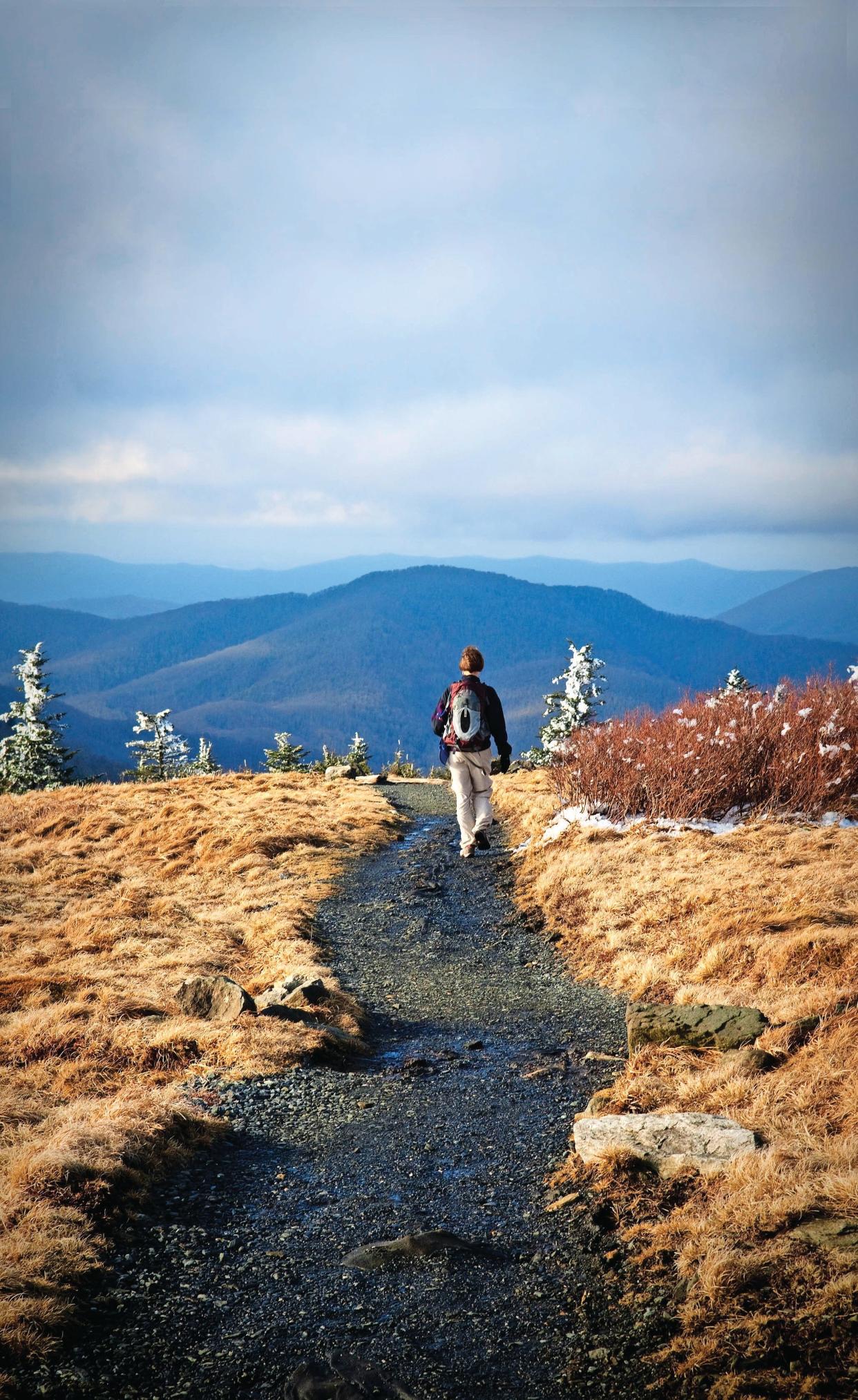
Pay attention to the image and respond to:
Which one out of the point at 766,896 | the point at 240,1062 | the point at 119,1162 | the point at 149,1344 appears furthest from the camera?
the point at 766,896

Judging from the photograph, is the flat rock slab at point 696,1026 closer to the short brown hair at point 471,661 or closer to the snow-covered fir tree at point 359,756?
the short brown hair at point 471,661

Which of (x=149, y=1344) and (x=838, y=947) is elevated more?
(x=838, y=947)

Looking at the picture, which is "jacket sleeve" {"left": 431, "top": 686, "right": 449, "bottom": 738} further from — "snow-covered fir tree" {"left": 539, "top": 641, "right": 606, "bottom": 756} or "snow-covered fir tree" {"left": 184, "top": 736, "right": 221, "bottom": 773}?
"snow-covered fir tree" {"left": 184, "top": 736, "right": 221, "bottom": 773}

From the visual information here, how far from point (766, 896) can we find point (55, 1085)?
6.99 meters

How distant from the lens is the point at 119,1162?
5340 mm

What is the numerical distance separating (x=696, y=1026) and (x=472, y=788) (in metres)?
7.89

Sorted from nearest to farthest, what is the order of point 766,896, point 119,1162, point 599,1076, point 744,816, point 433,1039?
point 119,1162, point 599,1076, point 433,1039, point 766,896, point 744,816

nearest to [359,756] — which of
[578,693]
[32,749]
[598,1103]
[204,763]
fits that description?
[578,693]

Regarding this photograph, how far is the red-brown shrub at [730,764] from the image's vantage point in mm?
13359

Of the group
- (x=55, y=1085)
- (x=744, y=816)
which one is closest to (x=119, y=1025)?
(x=55, y=1085)

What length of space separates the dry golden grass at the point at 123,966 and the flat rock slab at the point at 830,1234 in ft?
11.4

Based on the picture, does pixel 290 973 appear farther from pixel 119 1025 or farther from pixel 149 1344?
pixel 149 1344

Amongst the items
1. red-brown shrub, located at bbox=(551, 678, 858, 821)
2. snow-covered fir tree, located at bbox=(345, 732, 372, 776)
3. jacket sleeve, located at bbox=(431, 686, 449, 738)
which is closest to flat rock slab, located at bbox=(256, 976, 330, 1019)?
jacket sleeve, located at bbox=(431, 686, 449, 738)

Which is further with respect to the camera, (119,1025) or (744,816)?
(744,816)
